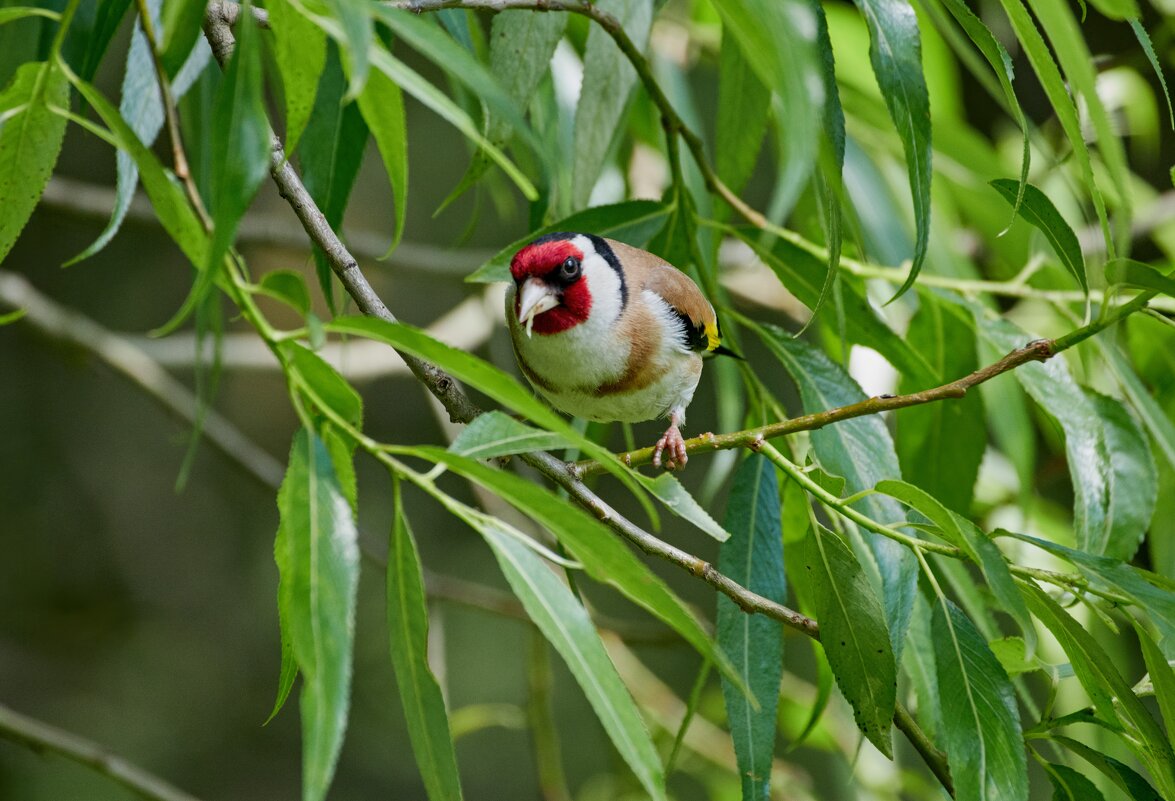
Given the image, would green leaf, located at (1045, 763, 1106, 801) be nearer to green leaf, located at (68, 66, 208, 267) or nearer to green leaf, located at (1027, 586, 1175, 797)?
green leaf, located at (1027, 586, 1175, 797)

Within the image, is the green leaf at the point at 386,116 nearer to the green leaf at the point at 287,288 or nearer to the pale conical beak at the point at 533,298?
the green leaf at the point at 287,288

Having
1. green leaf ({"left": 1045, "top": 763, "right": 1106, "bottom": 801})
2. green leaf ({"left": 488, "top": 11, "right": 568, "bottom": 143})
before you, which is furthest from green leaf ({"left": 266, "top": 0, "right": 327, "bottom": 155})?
green leaf ({"left": 1045, "top": 763, "right": 1106, "bottom": 801})

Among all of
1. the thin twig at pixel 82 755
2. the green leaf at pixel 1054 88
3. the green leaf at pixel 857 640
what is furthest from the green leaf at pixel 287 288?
the thin twig at pixel 82 755

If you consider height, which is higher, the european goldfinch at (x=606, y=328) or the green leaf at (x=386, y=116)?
the green leaf at (x=386, y=116)

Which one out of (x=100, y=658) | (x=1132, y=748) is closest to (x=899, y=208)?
(x=1132, y=748)

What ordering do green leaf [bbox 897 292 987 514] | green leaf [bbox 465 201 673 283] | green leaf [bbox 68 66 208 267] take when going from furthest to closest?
green leaf [bbox 897 292 987 514]
green leaf [bbox 465 201 673 283]
green leaf [bbox 68 66 208 267]

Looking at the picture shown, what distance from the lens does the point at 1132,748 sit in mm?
1564

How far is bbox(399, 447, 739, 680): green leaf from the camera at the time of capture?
1.20 metres

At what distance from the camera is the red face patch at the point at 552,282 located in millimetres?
2270

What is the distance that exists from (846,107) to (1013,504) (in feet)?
4.18

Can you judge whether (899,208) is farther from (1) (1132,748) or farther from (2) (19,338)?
(2) (19,338)

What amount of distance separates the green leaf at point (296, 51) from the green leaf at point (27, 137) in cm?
23

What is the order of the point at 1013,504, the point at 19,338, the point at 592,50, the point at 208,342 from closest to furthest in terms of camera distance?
the point at 592,50 < the point at 1013,504 < the point at 208,342 < the point at 19,338

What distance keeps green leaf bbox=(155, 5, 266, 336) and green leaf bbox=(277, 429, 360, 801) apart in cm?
20
